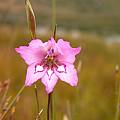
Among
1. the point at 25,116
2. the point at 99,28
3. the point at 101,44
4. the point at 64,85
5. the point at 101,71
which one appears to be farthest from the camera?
the point at 99,28

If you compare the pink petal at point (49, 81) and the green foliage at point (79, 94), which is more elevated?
the pink petal at point (49, 81)

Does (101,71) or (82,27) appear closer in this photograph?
(101,71)

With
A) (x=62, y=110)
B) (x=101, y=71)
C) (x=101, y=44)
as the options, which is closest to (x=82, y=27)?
(x=101, y=44)

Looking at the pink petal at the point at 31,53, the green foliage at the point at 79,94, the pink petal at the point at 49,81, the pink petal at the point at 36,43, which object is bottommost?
the green foliage at the point at 79,94

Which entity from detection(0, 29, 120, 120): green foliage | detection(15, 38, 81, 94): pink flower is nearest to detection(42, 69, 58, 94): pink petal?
detection(15, 38, 81, 94): pink flower

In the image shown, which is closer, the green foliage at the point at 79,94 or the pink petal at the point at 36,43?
the pink petal at the point at 36,43

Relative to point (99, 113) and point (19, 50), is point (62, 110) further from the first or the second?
A: point (19, 50)

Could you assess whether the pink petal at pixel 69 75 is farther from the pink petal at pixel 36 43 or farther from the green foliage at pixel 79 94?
the green foliage at pixel 79 94

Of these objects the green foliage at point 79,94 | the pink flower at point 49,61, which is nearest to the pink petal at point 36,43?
the pink flower at point 49,61
